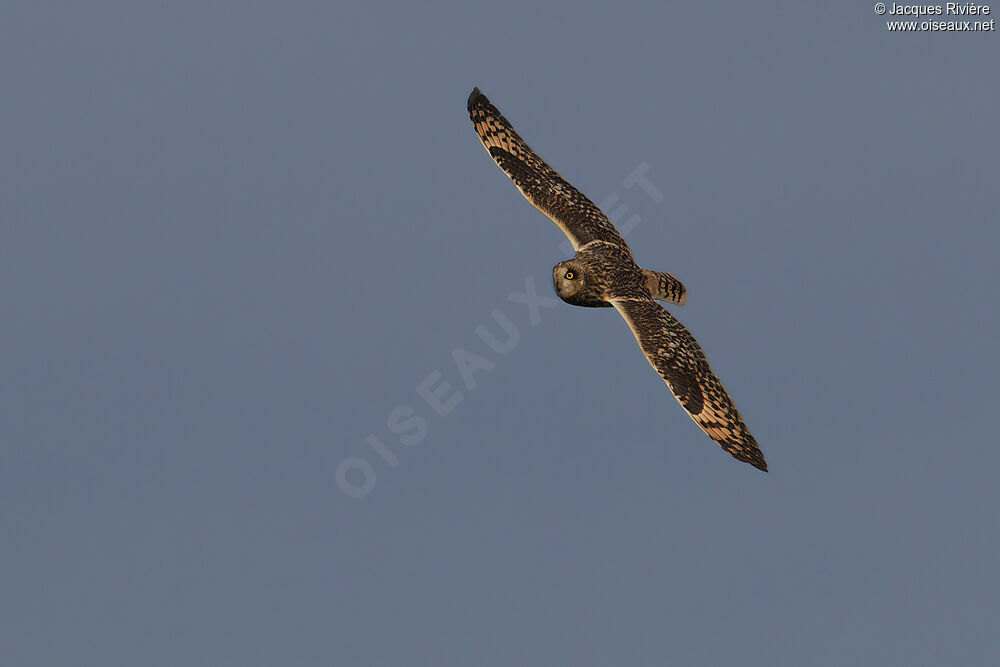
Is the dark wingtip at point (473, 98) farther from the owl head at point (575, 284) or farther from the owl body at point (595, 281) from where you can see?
the owl head at point (575, 284)

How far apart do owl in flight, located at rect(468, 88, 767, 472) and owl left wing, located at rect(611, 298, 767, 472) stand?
22mm

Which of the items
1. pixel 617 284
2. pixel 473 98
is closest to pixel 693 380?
pixel 617 284

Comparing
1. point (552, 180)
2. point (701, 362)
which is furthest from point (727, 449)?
point (552, 180)

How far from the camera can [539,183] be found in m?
41.6

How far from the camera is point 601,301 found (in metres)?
38.2

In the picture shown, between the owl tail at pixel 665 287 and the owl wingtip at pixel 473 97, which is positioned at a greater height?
the owl wingtip at pixel 473 97

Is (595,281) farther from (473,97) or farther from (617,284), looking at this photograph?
(473,97)

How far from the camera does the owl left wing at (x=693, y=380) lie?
35312mm

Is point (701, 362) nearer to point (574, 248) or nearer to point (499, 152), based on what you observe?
point (574, 248)

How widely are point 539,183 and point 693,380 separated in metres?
8.53

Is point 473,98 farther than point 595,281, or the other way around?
point 473,98

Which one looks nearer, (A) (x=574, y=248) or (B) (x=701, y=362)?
(B) (x=701, y=362)

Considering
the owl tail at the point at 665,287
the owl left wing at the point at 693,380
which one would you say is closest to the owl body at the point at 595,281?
the owl tail at the point at 665,287

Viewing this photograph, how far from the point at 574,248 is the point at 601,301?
2.22 meters
